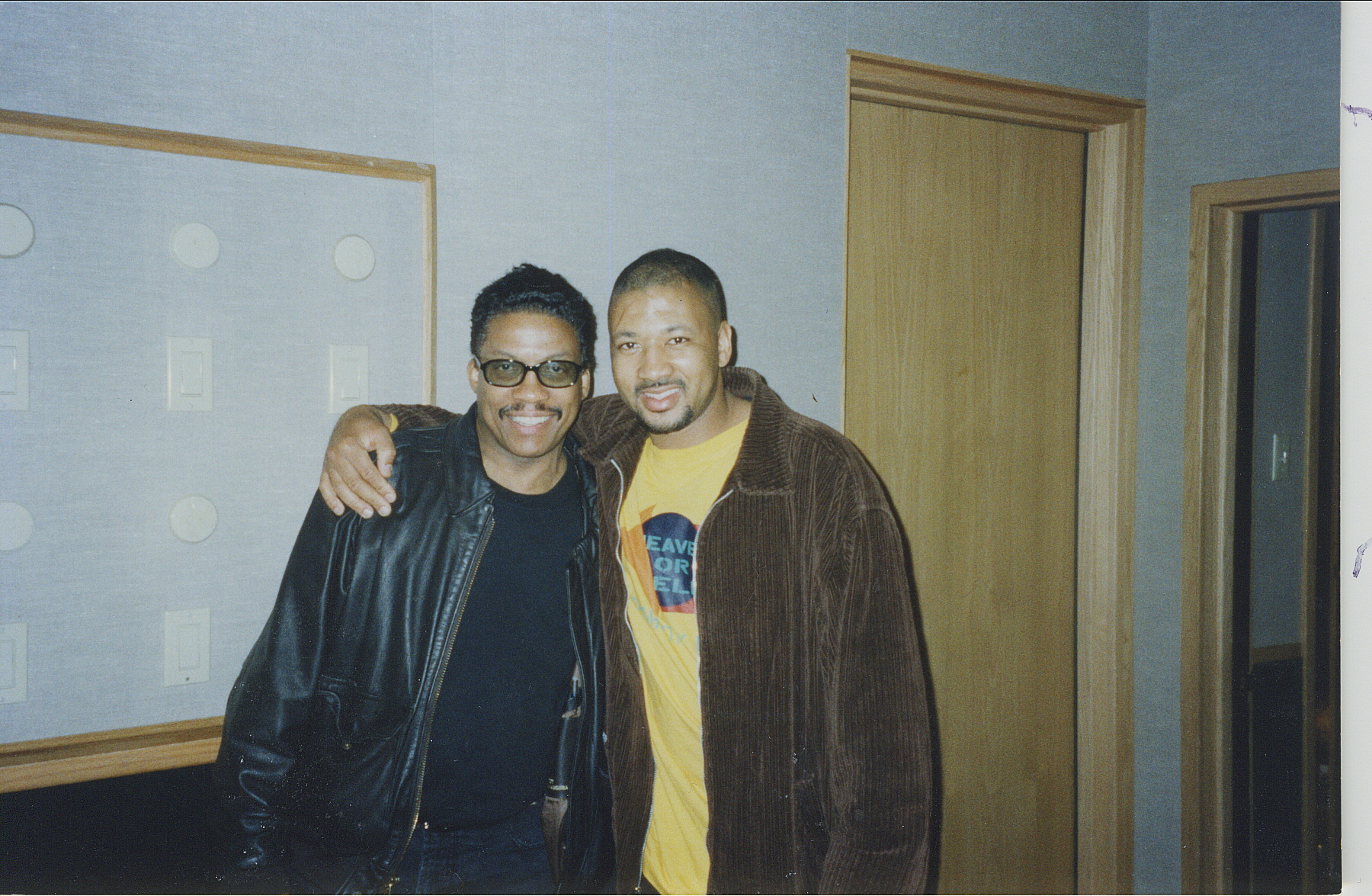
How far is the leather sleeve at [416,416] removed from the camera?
1600mm

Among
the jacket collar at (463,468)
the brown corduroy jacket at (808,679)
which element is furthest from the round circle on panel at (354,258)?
the brown corduroy jacket at (808,679)

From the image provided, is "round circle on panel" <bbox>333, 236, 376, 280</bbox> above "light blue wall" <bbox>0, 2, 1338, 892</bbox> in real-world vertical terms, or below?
below

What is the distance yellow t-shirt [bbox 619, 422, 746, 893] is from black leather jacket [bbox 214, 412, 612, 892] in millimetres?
291

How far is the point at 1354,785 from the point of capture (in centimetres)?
86

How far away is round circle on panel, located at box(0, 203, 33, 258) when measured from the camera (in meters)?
1.41

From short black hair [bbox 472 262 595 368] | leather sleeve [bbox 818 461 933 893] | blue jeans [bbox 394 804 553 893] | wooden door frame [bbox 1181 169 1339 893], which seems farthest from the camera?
wooden door frame [bbox 1181 169 1339 893]

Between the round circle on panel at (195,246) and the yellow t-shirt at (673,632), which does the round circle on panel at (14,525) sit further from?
the yellow t-shirt at (673,632)

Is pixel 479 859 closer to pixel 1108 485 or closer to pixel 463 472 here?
pixel 463 472

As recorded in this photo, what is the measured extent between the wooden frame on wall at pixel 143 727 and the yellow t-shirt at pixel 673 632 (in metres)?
0.67

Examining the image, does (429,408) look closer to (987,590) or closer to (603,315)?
(603,315)

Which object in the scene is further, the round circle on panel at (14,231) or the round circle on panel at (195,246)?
the round circle on panel at (195,246)

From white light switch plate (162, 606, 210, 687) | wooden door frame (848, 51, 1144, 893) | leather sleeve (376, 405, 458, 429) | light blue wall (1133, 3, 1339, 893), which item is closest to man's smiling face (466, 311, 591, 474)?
leather sleeve (376, 405, 458, 429)

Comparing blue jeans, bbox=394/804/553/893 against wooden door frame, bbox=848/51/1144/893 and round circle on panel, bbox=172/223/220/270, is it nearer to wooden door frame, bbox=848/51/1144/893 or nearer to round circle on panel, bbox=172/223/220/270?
round circle on panel, bbox=172/223/220/270

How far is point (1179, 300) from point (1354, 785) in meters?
1.88
